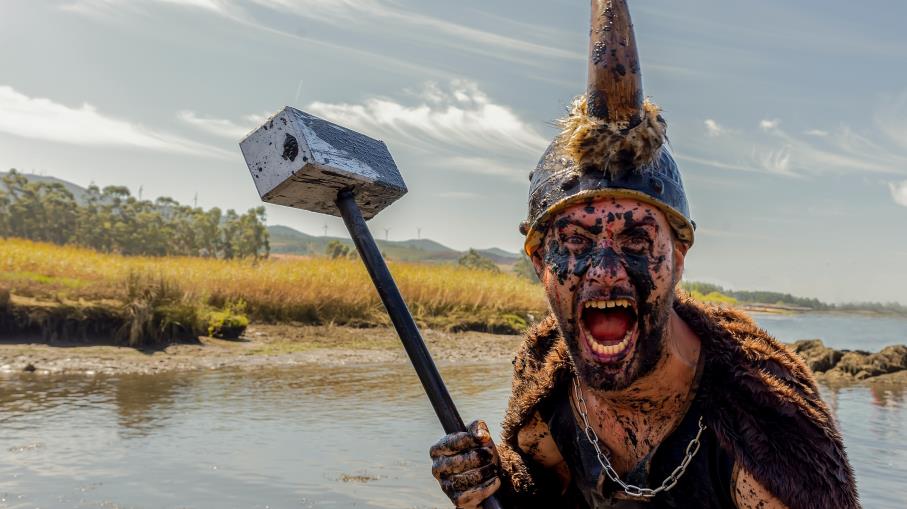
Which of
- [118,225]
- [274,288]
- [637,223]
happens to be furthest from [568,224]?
[118,225]

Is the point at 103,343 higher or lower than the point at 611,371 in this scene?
lower

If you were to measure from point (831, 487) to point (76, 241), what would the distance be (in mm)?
42843

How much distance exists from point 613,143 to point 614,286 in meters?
0.39

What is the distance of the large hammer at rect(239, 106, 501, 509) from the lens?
2.52m

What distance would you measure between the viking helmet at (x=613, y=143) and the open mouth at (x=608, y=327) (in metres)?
0.30

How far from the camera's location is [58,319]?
449 inches

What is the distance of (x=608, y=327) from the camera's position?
2.17 m

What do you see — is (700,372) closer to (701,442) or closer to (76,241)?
(701,442)

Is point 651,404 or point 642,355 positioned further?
point 651,404

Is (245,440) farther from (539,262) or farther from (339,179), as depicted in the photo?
(539,262)

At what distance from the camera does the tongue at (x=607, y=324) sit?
2.16 m

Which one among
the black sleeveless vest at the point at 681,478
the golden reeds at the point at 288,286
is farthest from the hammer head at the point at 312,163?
the golden reeds at the point at 288,286

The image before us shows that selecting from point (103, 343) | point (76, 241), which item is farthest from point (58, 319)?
point (76, 241)

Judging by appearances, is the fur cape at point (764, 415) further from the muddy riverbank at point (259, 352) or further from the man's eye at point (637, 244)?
the muddy riverbank at point (259, 352)
